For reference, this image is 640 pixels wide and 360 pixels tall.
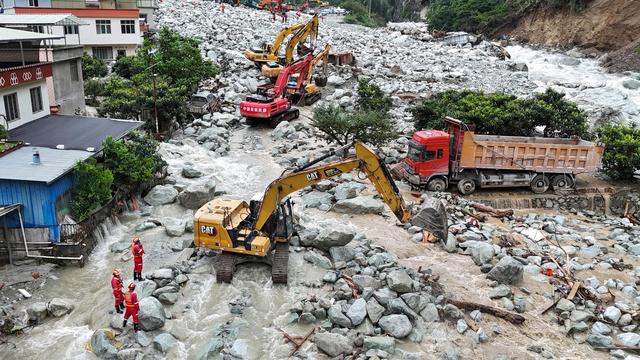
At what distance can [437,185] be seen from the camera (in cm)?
2128

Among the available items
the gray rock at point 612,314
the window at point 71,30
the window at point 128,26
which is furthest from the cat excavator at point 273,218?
the window at point 128,26

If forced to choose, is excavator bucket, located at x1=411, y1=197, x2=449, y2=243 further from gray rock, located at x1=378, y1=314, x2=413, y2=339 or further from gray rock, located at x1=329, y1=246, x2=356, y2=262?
gray rock, located at x1=378, y1=314, x2=413, y2=339

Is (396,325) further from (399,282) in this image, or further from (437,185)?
(437,185)

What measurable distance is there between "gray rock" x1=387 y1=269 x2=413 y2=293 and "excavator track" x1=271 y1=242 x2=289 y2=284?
2662mm

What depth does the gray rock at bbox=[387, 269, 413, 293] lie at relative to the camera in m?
13.3

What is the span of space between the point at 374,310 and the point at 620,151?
51.6ft

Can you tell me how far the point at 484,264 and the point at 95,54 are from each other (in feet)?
103

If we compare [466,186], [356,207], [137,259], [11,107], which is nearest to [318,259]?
[356,207]

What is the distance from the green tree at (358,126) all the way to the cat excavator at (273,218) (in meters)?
9.55

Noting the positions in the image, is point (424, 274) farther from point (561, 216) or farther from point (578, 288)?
point (561, 216)

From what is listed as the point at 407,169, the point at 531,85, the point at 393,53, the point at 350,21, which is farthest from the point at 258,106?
the point at 350,21

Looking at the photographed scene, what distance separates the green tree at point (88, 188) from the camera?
15.9m

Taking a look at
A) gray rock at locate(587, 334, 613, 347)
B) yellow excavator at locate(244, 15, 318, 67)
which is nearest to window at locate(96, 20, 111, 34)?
yellow excavator at locate(244, 15, 318, 67)

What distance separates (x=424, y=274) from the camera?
14.6m
